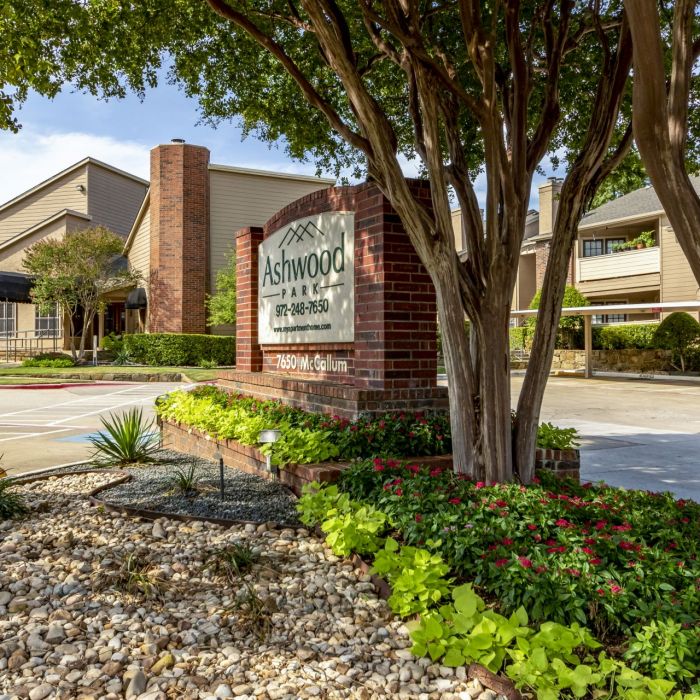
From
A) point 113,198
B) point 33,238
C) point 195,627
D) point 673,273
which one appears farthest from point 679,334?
point 33,238

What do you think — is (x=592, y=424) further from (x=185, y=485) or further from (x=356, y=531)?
(x=356, y=531)

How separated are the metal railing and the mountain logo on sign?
83.6ft

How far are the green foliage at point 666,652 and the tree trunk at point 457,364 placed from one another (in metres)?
2.27

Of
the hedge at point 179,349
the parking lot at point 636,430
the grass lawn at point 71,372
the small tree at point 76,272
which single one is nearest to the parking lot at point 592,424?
the parking lot at point 636,430

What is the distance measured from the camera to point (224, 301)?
2545cm

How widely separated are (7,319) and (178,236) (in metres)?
12.0

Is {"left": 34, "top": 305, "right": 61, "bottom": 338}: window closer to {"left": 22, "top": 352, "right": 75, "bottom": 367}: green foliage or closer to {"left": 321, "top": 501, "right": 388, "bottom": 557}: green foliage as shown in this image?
{"left": 22, "top": 352, "right": 75, "bottom": 367}: green foliage

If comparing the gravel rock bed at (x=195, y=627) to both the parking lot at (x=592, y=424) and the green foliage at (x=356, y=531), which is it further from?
the parking lot at (x=592, y=424)

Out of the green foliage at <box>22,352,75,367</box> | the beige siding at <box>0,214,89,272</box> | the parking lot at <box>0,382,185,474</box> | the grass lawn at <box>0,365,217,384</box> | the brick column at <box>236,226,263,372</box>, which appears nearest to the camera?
the parking lot at <box>0,382,185,474</box>

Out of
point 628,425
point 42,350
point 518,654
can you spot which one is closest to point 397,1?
point 518,654

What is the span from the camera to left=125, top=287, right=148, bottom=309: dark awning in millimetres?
27688

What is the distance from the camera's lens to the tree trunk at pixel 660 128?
2844 millimetres

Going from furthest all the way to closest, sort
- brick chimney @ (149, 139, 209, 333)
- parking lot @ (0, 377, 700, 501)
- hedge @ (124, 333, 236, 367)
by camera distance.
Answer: brick chimney @ (149, 139, 209, 333), hedge @ (124, 333, 236, 367), parking lot @ (0, 377, 700, 501)

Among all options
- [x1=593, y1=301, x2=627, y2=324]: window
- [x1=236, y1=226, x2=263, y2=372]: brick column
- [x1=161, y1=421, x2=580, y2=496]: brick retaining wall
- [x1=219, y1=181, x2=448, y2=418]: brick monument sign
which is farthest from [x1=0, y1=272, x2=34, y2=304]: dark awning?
[x1=593, y1=301, x2=627, y2=324]: window
